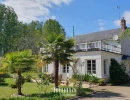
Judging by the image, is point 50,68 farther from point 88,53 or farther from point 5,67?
point 5,67

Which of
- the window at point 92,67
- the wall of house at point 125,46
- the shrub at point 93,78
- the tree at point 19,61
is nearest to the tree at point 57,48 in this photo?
the tree at point 19,61

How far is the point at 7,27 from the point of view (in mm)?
56000

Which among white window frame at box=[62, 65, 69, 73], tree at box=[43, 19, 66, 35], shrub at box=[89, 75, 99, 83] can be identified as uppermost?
tree at box=[43, 19, 66, 35]

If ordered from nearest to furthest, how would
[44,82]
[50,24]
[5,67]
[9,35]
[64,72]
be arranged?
1. [44,82]
2. [5,67]
3. [64,72]
4. [9,35]
5. [50,24]

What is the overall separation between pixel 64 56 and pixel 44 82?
192 inches

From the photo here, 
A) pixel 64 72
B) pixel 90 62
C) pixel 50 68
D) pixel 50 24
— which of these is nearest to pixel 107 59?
pixel 90 62

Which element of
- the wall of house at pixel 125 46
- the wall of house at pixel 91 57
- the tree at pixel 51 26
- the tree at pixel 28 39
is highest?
the tree at pixel 51 26

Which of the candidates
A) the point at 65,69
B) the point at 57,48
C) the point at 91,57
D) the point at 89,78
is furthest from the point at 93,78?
the point at 57,48

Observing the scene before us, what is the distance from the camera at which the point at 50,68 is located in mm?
30484

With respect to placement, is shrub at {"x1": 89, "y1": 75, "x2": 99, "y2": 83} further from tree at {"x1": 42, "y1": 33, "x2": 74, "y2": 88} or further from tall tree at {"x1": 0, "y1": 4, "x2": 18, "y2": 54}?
tall tree at {"x1": 0, "y1": 4, "x2": 18, "y2": 54}

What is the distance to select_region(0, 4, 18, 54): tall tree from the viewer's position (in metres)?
55.3

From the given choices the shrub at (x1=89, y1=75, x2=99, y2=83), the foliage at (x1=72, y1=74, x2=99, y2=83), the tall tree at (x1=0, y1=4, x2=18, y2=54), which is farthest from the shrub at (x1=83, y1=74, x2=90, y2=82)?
the tall tree at (x1=0, y1=4, x2=18, y2=54)

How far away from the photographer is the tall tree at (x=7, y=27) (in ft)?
181

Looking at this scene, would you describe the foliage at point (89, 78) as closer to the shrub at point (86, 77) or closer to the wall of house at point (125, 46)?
the shrub at point (86, 77)
